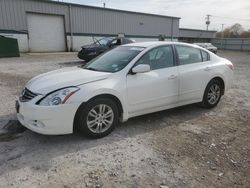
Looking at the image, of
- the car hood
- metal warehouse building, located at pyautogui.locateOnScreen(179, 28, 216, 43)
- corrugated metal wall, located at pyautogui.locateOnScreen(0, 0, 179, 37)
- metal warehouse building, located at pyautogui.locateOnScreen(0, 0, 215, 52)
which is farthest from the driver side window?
metal warehouse building, located at pyautogui.locateOnScreen(179, 28, 216, 43)

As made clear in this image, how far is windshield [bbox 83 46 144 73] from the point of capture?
427 cm

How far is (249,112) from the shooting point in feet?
17.3

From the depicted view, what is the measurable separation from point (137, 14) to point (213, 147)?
2801 centimetres

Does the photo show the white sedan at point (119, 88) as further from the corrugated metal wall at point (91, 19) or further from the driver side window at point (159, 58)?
the corrugated metal wall at point (91, 19)

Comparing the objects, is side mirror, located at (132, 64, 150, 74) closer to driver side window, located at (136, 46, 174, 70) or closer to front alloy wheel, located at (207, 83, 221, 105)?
driver side window, located at (136, 46, 174, 70)

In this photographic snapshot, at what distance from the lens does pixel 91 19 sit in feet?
82.7

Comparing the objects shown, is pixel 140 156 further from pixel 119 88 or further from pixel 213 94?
pixel 213 94

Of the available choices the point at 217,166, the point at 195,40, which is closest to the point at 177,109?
the point at 217,166

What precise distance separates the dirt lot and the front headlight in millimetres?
678

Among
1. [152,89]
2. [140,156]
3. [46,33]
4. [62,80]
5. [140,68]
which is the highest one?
[46,33]

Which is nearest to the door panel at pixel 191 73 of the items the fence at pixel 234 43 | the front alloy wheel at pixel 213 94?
the front alloy wheel at pixel 213 94

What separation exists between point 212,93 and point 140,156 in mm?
2838

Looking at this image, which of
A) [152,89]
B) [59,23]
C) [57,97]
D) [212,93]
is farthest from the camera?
[59,23]

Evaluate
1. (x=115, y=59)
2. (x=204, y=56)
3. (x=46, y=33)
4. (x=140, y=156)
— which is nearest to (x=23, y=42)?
(x=46, y=33)
